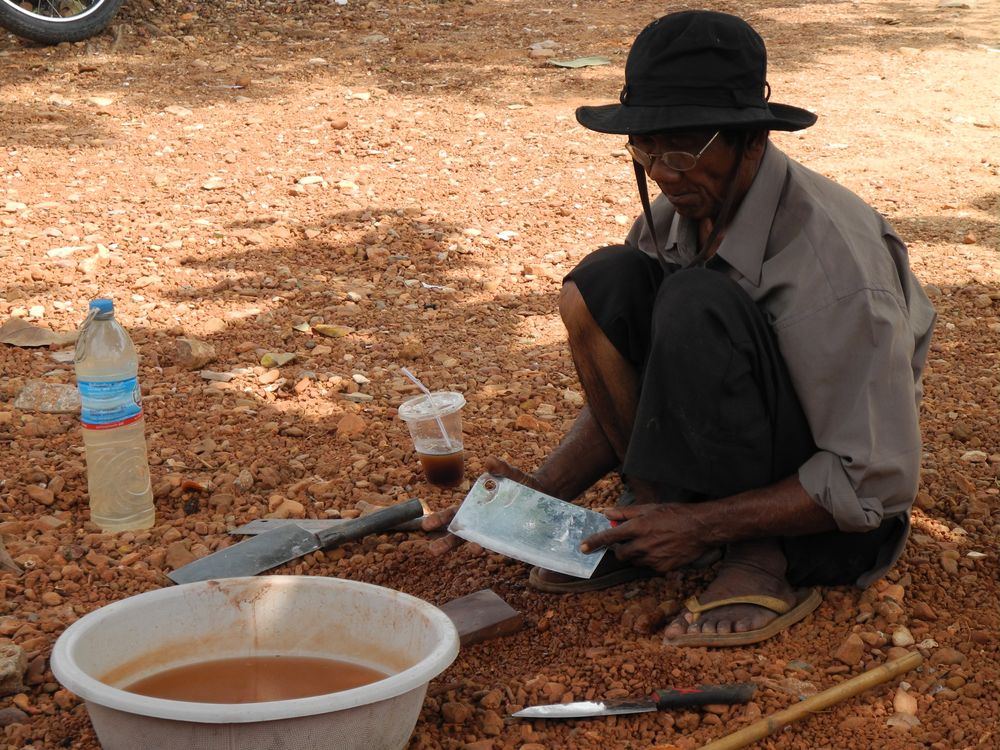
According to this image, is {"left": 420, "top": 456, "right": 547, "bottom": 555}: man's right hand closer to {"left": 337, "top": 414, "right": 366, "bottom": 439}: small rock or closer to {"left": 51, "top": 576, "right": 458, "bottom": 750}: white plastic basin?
{"left": 51, "top": 576, "right": 458, "bottom": 750}: white plastic basin

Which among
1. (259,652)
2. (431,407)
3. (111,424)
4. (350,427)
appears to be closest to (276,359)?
(350,427)

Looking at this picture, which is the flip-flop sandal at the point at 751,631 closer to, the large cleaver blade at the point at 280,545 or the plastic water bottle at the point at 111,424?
the large cleaver blade at the point at 280,545

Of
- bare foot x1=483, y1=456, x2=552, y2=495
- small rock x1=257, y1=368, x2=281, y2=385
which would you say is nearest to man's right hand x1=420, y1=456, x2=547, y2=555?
bare foot x1=483, y1=456, x2=552, y2=495

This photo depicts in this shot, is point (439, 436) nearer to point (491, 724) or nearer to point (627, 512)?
point (627, 512)

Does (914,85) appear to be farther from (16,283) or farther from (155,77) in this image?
(16,283)

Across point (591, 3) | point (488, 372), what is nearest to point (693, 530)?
point (488, 372)

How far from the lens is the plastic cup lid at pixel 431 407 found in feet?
10.2

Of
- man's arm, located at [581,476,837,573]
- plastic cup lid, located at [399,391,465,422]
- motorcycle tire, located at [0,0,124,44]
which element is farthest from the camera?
motorcycle tire, located at [0,0,124,44]

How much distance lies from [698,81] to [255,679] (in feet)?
4.66

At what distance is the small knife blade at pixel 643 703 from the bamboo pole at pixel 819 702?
0.09m

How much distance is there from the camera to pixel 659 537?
95.9 inches

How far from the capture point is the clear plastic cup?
3.11 m

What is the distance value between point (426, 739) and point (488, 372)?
1.98 metres

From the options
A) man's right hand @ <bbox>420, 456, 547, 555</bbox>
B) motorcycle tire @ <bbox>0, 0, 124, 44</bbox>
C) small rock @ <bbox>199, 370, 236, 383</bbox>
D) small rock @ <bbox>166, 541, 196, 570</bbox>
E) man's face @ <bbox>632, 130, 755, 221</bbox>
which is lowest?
small rock @ <bbox>199, 370, 236, 383</bbox>
